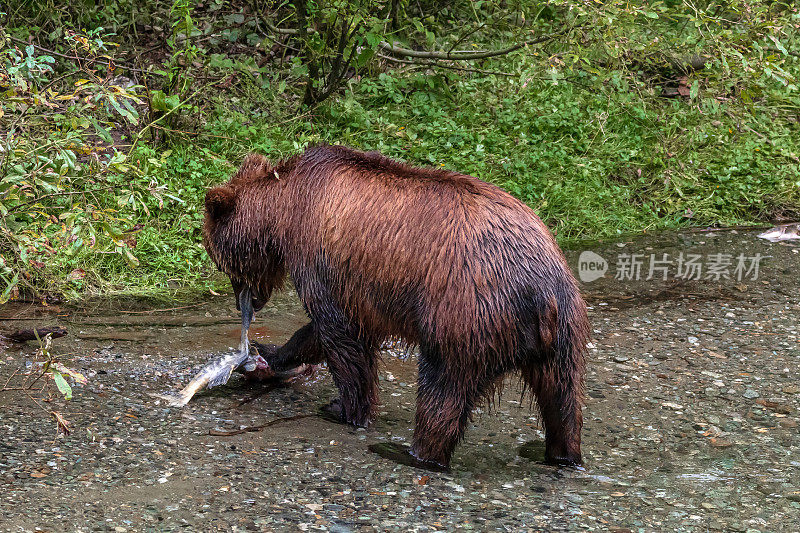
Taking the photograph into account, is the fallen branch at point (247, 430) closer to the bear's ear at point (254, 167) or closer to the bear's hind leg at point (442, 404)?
the bear's hind leg at point (442, 404)

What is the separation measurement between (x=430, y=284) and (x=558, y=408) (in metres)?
0.85

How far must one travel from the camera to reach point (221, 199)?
16.9 feet

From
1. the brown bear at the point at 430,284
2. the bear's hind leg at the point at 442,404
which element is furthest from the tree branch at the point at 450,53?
the bear's hind leg at the point at 442,404

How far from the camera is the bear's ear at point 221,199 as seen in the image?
514 centimetres

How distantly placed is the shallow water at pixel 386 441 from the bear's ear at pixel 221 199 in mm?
1019

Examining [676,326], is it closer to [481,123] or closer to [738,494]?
[738,494]

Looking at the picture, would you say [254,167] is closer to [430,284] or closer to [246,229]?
[246,229]

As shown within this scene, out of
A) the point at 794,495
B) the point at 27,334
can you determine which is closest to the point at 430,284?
the point at 794,495

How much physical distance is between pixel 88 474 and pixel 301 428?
116 cm

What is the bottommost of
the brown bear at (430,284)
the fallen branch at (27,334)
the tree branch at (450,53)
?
the fallen branch at (27,334)

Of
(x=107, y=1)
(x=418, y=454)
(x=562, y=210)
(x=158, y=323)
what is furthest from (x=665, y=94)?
(x=418, y=454)

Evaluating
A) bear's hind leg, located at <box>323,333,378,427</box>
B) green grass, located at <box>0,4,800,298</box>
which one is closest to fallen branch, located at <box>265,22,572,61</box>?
green grass, located at <box>0,4,800,298</box>

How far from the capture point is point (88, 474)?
13.2ft

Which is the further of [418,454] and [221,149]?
[221,149]
